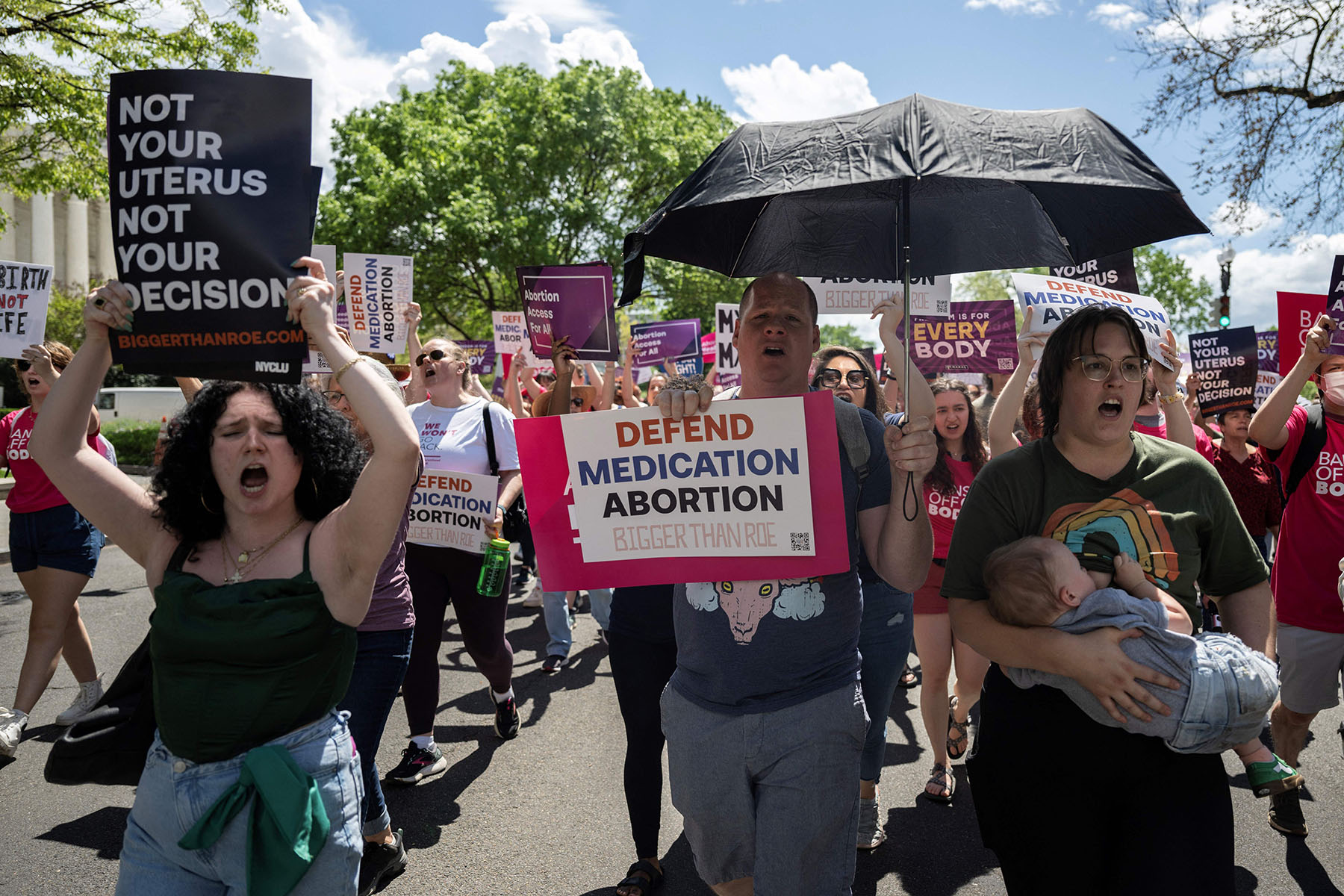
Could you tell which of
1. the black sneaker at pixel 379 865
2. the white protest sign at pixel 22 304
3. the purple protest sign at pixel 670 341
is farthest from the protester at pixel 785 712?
the purple protest sign at pixel 670 341

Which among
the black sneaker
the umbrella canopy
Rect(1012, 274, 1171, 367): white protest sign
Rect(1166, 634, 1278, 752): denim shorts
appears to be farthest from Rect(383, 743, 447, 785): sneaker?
Rect(1166, 634, 1278, 752): denim shorts

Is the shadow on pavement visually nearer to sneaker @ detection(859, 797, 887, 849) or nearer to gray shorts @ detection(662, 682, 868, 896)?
gray shorts @ detection(662, 682, 868, 896)

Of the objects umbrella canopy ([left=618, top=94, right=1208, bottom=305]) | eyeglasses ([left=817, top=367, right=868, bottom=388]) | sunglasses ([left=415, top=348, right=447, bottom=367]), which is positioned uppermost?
umbrella canopy ([left=618, top=94, right=1208, bottom=305])

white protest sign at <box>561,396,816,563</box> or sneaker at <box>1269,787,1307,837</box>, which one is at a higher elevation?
white protest sign at <box>561,396,816,563</box>

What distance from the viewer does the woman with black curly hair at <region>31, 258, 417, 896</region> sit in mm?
2301

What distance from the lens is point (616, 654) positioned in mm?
3857

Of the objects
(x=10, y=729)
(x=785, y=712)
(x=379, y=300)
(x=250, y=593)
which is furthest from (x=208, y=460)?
(x=379, y=300)

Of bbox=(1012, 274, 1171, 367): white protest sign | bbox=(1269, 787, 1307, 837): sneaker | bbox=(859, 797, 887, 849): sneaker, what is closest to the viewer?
bbox=(1012, 274, 1171, 367): white protest sign

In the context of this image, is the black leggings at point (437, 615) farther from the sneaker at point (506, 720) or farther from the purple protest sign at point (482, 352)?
the purple protest sign at point (482, 352)

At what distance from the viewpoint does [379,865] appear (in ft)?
13.0

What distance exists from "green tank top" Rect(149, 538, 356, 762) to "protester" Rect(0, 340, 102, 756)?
3.65 m

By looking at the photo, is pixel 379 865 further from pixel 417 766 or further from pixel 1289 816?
pixel 1289 816

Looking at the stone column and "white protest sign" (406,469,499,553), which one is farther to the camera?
the stone column

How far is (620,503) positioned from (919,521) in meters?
0.89
